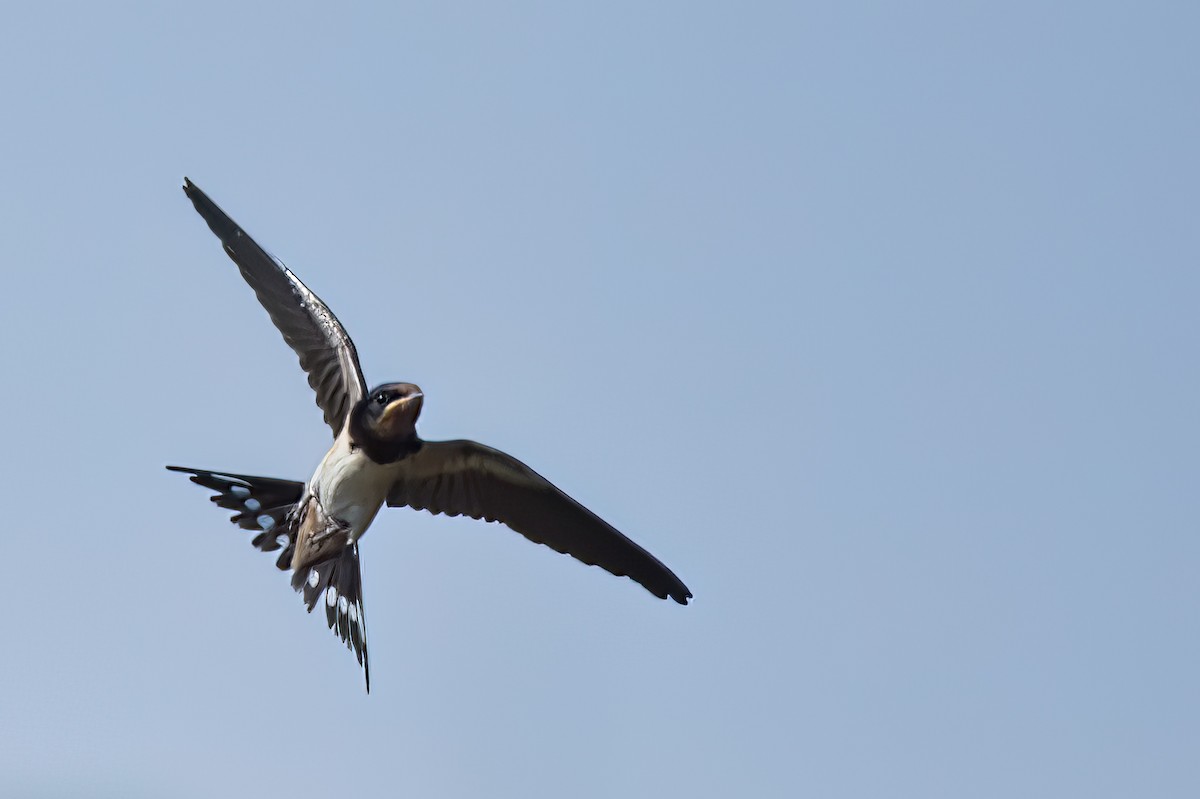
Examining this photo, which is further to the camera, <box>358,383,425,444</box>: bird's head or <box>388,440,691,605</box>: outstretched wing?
<box>388,440,691,605</box>: outstretched wing

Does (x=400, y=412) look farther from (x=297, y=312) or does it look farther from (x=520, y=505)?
(x=297, y=312)

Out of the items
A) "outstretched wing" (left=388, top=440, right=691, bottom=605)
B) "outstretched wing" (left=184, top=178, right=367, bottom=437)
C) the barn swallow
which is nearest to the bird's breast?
the barn swallow

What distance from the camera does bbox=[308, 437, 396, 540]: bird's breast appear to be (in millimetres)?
15242

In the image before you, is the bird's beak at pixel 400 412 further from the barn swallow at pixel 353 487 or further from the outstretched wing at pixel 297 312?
the outstretched wing at pixel 297 312

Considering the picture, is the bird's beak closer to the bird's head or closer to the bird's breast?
the bird's head

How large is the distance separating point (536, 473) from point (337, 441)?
5.70 ft

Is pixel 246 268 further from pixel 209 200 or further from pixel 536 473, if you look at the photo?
pixel 536 473

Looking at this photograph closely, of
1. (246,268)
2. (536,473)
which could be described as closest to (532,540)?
(536,473)

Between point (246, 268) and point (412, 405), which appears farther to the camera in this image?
point (246, 268)

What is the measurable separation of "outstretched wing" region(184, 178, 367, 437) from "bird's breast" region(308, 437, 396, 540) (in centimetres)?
90

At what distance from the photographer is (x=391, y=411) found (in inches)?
590

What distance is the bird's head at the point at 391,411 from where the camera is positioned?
1497cm

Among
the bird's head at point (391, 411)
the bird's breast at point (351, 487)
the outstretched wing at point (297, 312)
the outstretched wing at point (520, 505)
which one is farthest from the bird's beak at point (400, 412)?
the outstretched wing at point (297, 312)

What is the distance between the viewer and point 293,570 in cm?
1533
